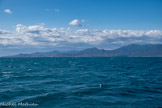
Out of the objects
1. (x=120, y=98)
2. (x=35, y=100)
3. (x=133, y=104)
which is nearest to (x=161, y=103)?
(x=133, y=104)

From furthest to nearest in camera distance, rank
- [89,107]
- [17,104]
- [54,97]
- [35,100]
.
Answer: [54,97]
[35,100]
[17,104]
[89,107]

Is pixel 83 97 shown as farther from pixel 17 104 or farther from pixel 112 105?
pixel 17 104

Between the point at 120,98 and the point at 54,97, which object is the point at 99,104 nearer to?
the point at 120,98

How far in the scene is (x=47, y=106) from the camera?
1797cm

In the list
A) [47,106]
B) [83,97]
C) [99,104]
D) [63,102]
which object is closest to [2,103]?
[47,106]

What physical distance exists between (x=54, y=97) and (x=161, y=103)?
43.1ft

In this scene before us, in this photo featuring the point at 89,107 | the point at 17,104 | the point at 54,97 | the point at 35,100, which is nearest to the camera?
the point at 89,107

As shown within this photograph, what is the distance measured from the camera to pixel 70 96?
72.2ft

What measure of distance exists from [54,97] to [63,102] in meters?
2.48

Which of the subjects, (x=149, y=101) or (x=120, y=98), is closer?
(x=149, y=101)

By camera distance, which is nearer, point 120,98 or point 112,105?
point 112,105

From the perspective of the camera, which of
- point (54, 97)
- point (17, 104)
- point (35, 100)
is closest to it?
point (17, 104)

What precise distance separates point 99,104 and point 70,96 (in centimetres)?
504

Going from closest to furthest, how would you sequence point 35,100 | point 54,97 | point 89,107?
point 89,107, point 35,100, point 54,97
